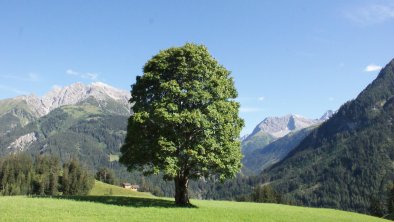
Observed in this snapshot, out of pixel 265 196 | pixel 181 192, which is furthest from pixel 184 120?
pixel 265 196

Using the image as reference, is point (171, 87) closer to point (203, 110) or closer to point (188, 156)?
point (203, 110)

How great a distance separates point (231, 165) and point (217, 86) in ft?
31.5

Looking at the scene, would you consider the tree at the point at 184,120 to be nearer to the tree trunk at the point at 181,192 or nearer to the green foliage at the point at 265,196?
the tree trunk at the point at 181,192

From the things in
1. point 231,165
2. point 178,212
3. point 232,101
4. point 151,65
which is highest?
point 151,65

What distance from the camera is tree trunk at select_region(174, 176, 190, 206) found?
48.7 m

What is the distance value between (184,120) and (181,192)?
30.5 feet

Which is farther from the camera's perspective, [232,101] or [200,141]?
A: [232,101]

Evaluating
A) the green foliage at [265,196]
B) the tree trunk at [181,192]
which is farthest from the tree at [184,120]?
the green foliage at [265,196]

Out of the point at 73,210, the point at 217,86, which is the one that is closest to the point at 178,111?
the point at 217,86

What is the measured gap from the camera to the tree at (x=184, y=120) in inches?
1806

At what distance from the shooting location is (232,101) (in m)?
51.7

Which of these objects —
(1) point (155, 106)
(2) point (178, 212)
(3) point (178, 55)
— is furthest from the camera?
(3) point (178, 55)

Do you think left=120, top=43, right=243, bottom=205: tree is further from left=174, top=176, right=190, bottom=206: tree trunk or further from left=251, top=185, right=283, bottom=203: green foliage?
left=251, top=185, right=283, bottom=203: green foliage

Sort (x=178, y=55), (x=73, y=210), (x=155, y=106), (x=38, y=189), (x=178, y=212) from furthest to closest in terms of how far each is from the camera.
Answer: (x=38, y=189)
(x=178, y=55)
(x=155, y=106)
(x=178, y=212)
(x=73, y=210)
